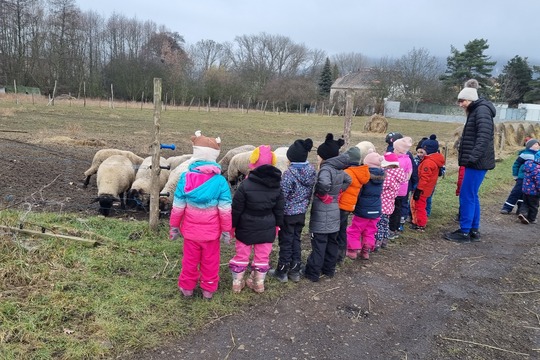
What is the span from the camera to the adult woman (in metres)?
6.22

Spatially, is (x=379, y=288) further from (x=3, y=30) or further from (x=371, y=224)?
(x=3, y=30)

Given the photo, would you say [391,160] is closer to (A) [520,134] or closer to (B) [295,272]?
(B) [295,272]

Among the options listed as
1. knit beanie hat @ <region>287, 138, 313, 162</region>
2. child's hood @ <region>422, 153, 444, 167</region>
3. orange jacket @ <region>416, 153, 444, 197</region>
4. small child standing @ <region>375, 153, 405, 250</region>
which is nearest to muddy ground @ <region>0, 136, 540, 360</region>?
small child standing @ <region>375, 153, 405, 250</region>

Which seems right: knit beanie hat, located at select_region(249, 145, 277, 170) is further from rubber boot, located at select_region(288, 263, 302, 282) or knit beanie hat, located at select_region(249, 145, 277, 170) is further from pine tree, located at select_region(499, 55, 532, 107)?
pine tree, located at select_region(499, 55, 532, 107)

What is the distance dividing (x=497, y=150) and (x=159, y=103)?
18.9 m

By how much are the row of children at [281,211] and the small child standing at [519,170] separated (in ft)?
13.0

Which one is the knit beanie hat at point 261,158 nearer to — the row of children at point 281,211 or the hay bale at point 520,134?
the row of children at point 281,211

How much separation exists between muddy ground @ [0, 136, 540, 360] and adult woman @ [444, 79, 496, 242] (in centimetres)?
72

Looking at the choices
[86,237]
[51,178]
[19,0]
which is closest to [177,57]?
[19,0]

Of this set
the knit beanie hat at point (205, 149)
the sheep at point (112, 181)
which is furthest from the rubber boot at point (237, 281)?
the sheep at point (112, 181)

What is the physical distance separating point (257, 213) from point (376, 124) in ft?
94.5

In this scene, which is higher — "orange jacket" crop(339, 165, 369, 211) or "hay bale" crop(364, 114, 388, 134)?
"hay bale" crop(364, 114, 388, 134)

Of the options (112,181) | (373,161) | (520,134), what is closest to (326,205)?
(373,161)

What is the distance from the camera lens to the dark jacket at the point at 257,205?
4293 mm
